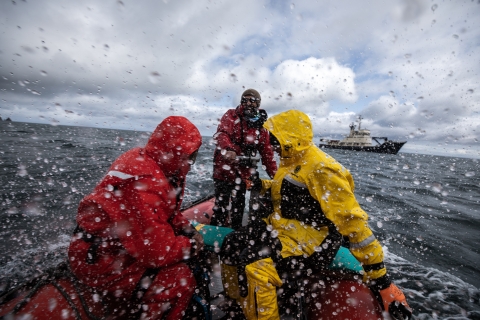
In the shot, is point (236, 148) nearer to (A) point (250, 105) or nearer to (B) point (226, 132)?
(B) point (226, 132)

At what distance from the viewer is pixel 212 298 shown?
→ 9.71 ft

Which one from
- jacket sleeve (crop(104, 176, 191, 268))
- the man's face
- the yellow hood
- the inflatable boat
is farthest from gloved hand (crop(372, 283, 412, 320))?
the man's face

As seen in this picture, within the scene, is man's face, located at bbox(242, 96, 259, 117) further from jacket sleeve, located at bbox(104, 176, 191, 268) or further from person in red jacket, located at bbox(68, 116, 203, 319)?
jacket sleeve, located at bbox(104, 176, 191, 268)

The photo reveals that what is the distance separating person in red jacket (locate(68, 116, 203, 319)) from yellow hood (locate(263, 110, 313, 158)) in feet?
3.31

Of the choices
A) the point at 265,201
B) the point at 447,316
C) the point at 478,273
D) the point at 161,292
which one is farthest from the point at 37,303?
the point at 478,273

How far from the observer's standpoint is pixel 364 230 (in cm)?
193

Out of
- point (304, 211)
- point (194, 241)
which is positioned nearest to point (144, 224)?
point (194, 241)

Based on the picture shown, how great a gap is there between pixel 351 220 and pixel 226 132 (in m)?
2.33

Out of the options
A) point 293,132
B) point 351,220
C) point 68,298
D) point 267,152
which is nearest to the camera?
point 68,298

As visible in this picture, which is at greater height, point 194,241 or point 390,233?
point 194,241

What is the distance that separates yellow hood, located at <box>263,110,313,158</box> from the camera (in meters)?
2.38

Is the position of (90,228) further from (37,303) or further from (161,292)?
(161,292)

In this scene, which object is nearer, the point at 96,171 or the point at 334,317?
the point at 334,317

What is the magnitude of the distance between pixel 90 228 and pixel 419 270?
5.94 meters
